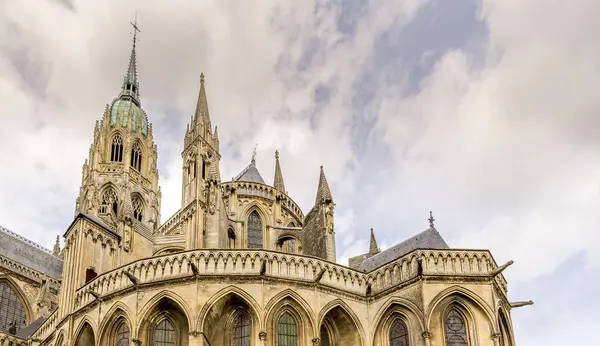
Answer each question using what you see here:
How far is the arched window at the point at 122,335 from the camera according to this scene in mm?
24688

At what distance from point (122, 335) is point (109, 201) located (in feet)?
116

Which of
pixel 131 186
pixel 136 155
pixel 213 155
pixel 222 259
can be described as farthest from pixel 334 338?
pixel 136 155

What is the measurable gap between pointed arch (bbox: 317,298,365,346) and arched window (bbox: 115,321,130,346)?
24.3 ft

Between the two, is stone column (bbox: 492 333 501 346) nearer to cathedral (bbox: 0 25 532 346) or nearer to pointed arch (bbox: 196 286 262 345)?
cathedral (bbox: 0 25 532 346)

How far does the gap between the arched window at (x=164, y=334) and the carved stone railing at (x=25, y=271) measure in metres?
23.3

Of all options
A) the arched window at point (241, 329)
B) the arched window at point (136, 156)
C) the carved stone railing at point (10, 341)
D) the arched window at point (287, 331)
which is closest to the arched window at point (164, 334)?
the arched window at point (241, 329)

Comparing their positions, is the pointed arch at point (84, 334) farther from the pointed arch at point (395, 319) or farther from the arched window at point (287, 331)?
the pointed arch at point (395, 319)

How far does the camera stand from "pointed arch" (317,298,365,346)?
2520cm

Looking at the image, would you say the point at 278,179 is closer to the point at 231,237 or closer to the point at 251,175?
the point at 251,175

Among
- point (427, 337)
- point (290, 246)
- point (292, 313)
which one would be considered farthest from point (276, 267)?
point (290, 246)

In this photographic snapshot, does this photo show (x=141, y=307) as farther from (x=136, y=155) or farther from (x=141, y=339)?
(x=136, y=155)

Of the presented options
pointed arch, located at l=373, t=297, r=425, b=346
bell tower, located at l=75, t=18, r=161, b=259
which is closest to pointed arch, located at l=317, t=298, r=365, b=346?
pointed arch, located at l=373, t=297, r=425, b=346

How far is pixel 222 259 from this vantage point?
24.9 meters

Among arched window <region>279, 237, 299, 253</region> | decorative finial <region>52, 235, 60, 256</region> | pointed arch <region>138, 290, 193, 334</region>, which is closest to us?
pointed arch <region>138, 290, 193, 334</region>
